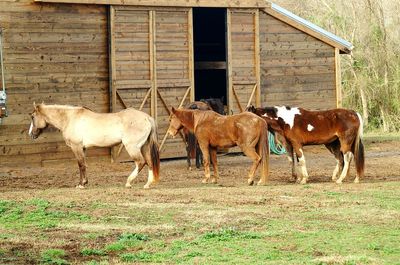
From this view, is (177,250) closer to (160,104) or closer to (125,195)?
(125,195)

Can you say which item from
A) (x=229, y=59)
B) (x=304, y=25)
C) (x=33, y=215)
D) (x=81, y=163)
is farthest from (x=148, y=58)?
(x=33, y=215)

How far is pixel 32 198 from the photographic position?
1538 cm

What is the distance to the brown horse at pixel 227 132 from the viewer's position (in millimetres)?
17672

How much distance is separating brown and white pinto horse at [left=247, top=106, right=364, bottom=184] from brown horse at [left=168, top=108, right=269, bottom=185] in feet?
3.07

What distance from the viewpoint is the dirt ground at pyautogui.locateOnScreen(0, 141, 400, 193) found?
1881 cm

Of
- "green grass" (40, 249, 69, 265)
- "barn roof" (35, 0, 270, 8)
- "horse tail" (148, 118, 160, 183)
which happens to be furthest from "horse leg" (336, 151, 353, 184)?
"green grass" (40, 249, 69, 265)

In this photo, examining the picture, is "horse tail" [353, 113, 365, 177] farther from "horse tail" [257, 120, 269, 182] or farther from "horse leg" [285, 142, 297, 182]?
"horse tail" [257, 120, 269, 182]

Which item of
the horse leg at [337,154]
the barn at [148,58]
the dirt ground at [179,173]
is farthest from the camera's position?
the barn at [148,58]

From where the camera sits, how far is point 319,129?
18531 millimetres

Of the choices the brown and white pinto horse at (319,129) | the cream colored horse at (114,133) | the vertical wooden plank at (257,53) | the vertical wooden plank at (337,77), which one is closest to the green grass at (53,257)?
the cream colored horse at (114,133)

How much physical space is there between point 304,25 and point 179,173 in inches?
304

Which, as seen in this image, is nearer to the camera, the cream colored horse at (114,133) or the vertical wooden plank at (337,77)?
the cream colored horse at (114,133)

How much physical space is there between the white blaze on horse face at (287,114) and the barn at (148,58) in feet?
19.7

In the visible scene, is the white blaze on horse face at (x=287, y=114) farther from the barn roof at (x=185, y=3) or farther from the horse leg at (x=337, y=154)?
the barn roof at (x=185, y=3)
